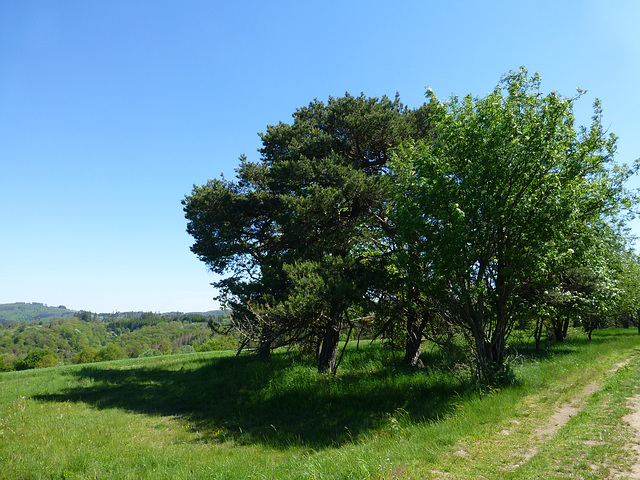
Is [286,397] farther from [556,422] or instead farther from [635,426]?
[635,426]

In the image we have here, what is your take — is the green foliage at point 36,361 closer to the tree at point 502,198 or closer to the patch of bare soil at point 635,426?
the tree at point 502,198

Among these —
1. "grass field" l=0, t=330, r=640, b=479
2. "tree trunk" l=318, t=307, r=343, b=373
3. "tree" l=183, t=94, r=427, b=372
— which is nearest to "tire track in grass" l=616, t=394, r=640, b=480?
"grass field" l=0, t=330, r=640, b=479

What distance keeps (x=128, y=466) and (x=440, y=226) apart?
10.00 metres

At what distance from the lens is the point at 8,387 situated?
18.6 meters

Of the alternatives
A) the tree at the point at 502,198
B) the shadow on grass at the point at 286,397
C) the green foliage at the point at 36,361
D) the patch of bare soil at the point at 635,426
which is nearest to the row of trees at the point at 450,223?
the tree at the point at 502,198

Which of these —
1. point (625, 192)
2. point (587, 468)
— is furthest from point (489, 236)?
point (587, 468)

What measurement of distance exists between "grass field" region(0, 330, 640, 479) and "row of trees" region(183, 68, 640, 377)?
213 centimetres

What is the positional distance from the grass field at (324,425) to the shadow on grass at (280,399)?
0.07 meters

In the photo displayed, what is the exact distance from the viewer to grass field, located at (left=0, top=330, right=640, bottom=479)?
5.62 meters

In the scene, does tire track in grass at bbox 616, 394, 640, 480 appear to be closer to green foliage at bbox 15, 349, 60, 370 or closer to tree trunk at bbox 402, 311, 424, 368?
tree trunk at bbox 402, 311, 424, 368

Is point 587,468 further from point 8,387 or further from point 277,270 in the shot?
point 8,387

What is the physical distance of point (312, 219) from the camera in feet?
44.9

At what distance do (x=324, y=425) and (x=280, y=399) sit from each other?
377cm

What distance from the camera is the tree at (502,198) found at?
9508 mm
